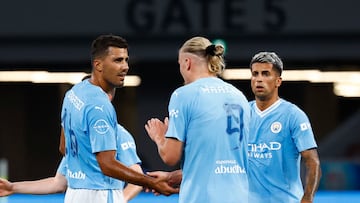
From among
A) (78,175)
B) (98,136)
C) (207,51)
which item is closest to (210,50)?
(207,51)

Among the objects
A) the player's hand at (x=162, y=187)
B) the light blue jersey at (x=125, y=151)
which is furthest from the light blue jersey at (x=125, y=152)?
the player's hand at (x=162, y=187)

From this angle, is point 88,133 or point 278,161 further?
point 278,161

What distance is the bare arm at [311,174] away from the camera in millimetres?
7828

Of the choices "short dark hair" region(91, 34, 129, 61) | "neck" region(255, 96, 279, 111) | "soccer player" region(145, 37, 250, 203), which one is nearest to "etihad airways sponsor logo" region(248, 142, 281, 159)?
"neck" region(255, 96, 279, 111)

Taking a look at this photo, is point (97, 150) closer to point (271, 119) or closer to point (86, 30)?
Answer: point (271, 119)

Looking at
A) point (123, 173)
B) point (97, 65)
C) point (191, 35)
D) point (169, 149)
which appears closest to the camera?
point (169, 149)

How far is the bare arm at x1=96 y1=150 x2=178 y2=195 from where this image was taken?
683 cm

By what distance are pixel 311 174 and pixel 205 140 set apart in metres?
1.39

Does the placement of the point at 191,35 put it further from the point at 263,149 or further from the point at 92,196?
the point at 92,196

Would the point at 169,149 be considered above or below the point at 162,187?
above

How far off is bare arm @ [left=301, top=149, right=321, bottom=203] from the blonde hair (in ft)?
4.38

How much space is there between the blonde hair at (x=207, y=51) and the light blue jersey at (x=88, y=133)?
62 centimetres

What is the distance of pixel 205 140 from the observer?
6777mm

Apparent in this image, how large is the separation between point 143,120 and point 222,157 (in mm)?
11657
